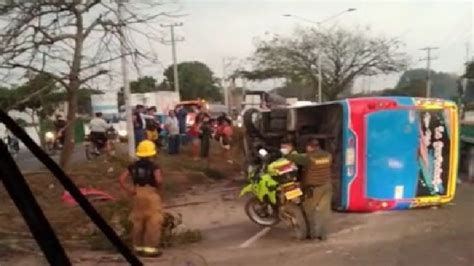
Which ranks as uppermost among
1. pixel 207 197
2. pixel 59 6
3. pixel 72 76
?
pixel 59 6

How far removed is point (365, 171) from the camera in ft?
39.4

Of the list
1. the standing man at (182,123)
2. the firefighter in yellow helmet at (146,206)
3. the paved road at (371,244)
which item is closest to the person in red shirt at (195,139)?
the standing man at (182,123)

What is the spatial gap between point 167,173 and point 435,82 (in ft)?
195

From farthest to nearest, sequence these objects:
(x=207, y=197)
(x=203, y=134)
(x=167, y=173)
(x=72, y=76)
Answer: (x=203, y=134)
(x=167, y=173)
(x=207, y=197)
(x=72, y=76)

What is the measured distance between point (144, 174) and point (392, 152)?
4.91 metres

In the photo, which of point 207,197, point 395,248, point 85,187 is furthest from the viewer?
point 207,197

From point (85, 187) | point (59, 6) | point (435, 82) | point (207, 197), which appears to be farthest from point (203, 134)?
point (435, 82)

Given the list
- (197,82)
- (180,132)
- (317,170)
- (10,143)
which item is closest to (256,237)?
(317,170)

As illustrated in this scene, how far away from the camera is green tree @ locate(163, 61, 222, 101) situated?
3381 inches

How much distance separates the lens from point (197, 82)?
87188mm

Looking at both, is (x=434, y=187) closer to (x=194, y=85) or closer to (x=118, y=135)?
(x=118, y=135)

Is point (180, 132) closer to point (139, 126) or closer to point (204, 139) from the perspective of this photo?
point (204, 139)

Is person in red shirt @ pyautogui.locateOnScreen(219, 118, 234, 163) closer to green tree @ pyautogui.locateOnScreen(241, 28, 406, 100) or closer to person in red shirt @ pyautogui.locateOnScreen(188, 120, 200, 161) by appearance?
person in red shirt @ pyautogui.locateOnScreen(188, 120, 200, 161)

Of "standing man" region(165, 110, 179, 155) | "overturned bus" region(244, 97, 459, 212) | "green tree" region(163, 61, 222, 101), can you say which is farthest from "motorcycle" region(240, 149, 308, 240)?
"green tree" region(163, 61, 222, 101)
